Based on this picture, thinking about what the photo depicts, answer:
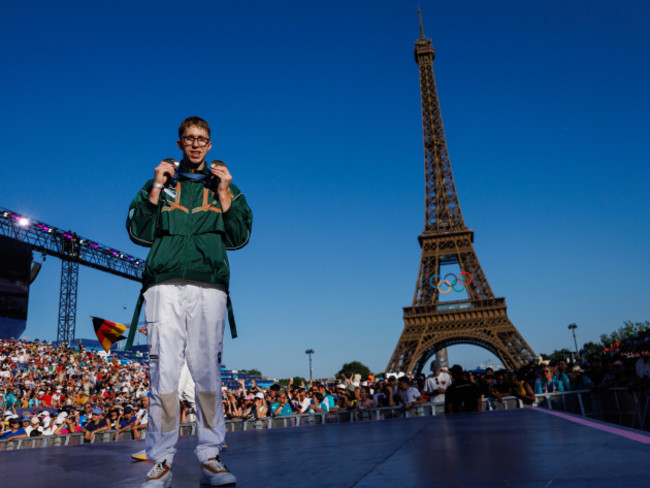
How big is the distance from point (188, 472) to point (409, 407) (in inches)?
240

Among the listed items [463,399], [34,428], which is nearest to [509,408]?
[463,399]

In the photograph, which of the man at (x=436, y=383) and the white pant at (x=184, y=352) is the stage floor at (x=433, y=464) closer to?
the white pant at (x=184, y=352)

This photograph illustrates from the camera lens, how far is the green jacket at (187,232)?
2616 millimetres

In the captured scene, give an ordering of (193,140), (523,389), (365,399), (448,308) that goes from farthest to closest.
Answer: (448,308), (365,399), (523,389), (193,140)

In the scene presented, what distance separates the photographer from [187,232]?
8.99ft

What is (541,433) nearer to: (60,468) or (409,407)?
(60,468)

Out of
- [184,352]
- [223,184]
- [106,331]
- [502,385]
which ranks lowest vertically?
[502,385]

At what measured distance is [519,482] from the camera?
152cm

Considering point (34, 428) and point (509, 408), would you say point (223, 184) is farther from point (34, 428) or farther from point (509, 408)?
point (34, 428)

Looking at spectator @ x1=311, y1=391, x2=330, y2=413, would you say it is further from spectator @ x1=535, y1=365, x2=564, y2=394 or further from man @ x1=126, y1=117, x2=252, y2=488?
man @ x1=126, y1=117, x2=252, y2=488

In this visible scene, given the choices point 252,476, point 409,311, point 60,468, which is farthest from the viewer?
point 409,311

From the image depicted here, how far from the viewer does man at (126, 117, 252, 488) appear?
2.49 meters

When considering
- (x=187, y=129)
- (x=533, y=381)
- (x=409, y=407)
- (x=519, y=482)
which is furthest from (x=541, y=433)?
(x=533, y=381)

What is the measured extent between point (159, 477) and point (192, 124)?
6.07ft
